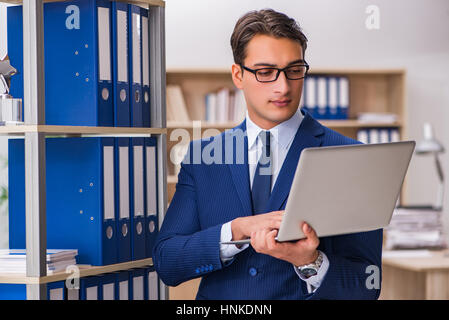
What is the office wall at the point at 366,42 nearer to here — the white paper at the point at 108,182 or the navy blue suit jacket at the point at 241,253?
the white paper at the point at 108,182

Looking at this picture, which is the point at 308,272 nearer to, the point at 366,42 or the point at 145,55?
the point at 145,55

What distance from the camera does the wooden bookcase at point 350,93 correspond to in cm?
426

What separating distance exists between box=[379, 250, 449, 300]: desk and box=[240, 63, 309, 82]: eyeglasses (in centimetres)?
222

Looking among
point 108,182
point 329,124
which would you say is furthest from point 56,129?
point 329,124

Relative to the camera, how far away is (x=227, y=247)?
4.66 feet

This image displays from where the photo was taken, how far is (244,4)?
4.40 metres

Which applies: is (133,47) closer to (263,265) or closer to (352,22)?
(263,265)

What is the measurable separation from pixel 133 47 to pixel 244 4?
278 centimetres

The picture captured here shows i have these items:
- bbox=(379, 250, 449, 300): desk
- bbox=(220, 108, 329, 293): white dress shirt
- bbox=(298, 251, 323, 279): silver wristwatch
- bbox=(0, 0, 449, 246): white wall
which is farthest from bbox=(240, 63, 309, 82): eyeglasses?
bbox=(0, 0, 449, 246): white wall

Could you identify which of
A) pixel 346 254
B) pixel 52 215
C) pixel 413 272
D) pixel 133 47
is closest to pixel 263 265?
pixel 346 254

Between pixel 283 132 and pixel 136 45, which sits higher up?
pixel 136 45

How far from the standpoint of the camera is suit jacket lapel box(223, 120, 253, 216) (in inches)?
58.0

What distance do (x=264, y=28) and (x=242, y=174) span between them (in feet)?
1.09

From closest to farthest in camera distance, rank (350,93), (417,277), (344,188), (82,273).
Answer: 1. (344,188)
2. (82,273)
3. (417,277)
4. (350,93)
